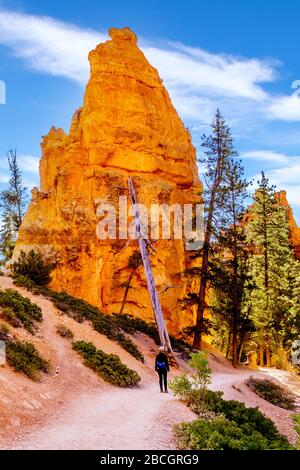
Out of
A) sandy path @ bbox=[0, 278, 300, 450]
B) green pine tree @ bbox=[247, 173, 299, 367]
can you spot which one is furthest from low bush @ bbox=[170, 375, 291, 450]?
green pine tree @ bbox=[247, 173, 299, 367]

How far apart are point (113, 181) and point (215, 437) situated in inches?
1090

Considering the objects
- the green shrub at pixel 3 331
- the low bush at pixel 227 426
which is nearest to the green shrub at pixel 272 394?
the low bush at pixel 227 426

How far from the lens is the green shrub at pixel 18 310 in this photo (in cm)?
1615

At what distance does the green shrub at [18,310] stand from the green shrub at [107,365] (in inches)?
79.3

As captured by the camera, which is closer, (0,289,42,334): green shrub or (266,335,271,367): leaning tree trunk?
(0,289,42,334): green shrub

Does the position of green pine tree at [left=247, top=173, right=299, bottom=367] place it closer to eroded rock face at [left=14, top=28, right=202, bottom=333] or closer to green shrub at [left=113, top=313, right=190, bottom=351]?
eroded rock face at [left=14, top=28, right=202, bottom=333]

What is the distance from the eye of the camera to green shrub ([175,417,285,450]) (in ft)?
30.9

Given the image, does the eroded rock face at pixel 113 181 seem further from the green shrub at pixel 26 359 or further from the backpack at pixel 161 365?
the green shrub at pixel 26 359

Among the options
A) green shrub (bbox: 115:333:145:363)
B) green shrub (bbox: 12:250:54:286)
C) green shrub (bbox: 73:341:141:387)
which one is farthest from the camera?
green shrub (bbox: 12:250:54:286)

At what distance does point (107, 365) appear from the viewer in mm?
17219

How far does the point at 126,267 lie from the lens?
116 ft

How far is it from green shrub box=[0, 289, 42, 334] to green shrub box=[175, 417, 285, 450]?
8129 mm

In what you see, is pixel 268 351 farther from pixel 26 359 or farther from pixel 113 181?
pixel 26 359
